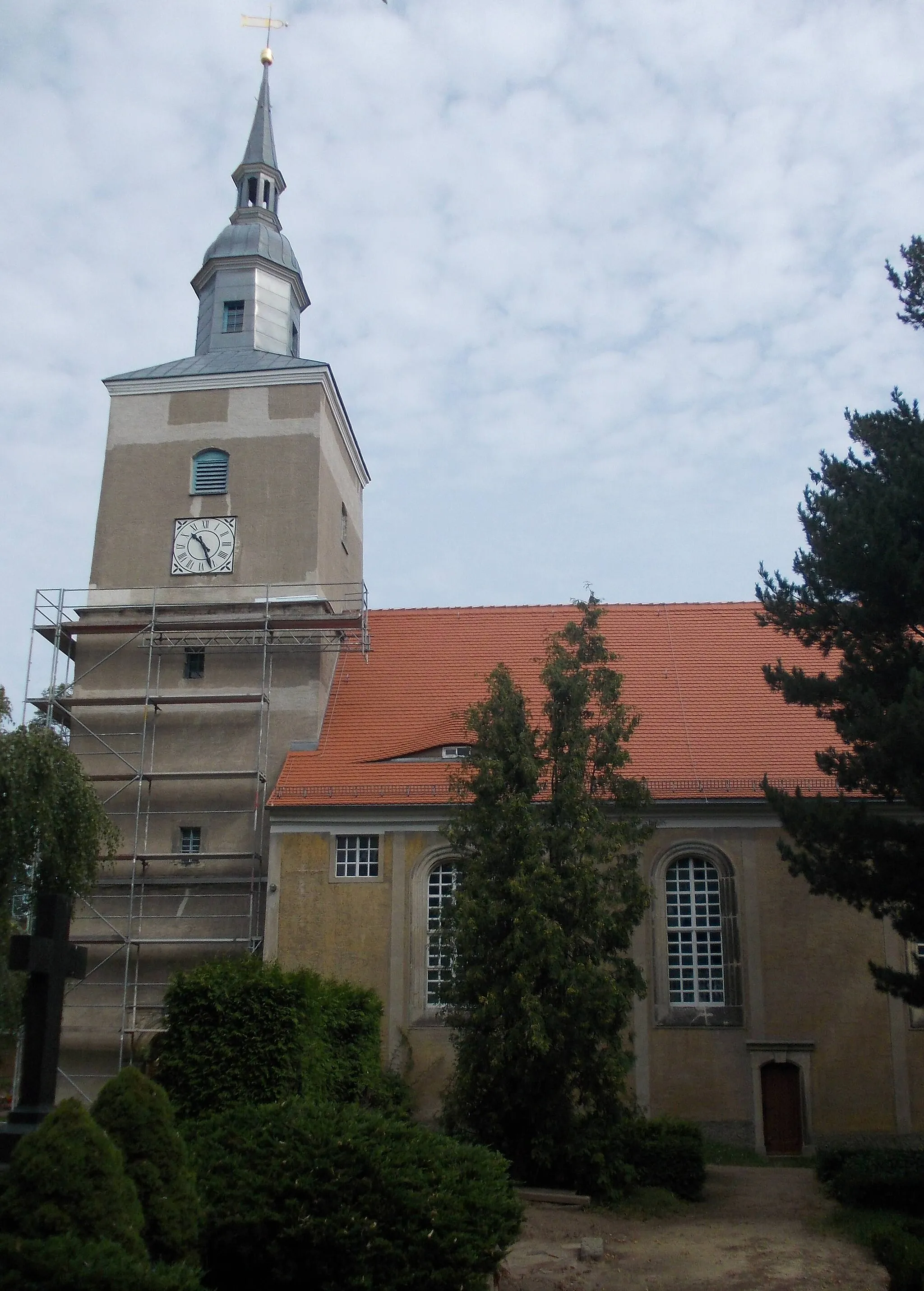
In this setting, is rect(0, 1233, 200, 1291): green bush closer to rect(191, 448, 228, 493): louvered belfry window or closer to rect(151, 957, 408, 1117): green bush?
rect(151, 957, 408, 1117): green bush

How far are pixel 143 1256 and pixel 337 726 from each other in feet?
60.2

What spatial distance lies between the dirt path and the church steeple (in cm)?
2090

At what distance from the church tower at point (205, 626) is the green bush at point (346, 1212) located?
1277 centimetres

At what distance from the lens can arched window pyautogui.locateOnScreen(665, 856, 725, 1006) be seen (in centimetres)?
2303

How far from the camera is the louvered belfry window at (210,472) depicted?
27.9 m

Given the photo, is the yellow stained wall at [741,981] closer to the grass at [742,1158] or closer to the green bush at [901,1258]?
the grass at [742,1158]

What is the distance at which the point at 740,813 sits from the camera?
2355cm

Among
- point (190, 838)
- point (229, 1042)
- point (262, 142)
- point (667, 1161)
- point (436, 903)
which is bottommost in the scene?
point (667, 1161)

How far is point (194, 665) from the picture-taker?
26.5 metres

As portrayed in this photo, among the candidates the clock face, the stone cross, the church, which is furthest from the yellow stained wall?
the stone cross

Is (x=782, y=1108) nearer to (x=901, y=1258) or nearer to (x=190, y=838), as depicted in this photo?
(x=901, y=1258)

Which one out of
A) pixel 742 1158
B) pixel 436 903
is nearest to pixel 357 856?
pixel 436 903

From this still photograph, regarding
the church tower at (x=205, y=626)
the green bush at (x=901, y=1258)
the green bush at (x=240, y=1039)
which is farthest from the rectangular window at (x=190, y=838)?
the green bush at (x=901, y=1258)

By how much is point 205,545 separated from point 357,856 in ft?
25.7
